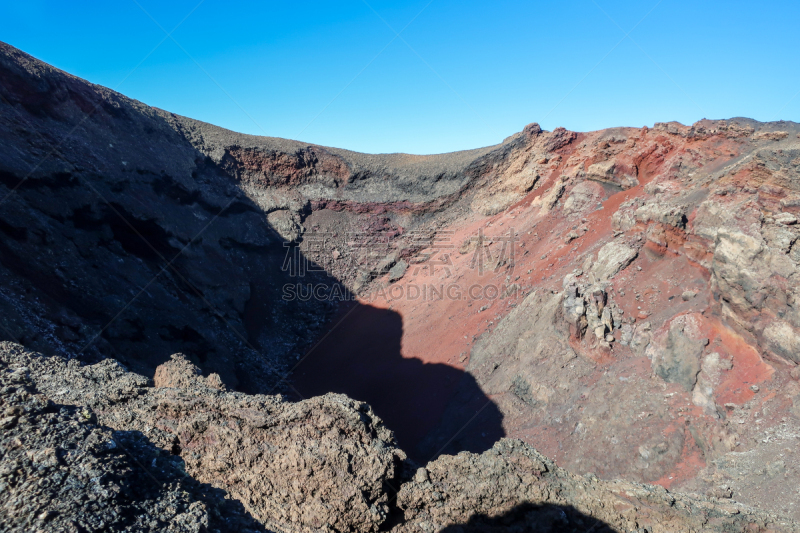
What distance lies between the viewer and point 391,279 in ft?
72.5

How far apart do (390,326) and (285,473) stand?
14424mm

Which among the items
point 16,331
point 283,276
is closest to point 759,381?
point 16,331

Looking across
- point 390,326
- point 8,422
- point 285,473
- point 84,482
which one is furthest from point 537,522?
point 390,326

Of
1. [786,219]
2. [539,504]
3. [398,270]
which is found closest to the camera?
[539,504]

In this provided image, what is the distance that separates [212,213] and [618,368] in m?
17.3

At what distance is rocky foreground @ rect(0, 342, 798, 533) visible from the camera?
10.0 ft

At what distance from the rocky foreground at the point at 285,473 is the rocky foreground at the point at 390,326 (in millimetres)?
26

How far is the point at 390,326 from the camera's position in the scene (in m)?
18.6

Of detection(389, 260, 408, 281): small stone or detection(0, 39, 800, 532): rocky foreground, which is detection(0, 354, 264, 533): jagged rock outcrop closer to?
detection(0, 39, 800, 532): rocky foreground

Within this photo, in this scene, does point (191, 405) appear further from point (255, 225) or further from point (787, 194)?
point (255, 225)

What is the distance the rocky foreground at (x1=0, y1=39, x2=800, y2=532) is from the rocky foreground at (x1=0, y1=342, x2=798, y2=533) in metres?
0.03

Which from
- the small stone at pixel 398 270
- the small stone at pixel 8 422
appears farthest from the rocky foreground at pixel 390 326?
the small stone at pixel 398 270

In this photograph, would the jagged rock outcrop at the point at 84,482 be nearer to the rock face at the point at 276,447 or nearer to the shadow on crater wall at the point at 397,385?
the rock face at the point at 276,447

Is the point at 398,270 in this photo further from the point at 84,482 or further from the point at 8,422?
the point at 84,482
